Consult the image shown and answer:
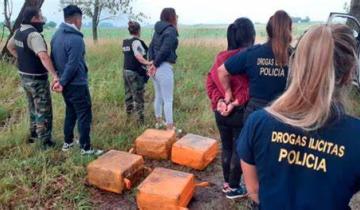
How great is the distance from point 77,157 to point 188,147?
1.14 meters

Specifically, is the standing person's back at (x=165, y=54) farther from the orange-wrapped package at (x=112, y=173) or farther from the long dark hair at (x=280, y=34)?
the long dark hair at (x=280, y=34)

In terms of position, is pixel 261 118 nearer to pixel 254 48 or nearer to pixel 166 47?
pixel 254 48

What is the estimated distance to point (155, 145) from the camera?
453cm

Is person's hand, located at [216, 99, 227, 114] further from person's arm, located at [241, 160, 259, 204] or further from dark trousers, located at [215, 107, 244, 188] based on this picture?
person's arm, located at [241, 160, 259, 204]

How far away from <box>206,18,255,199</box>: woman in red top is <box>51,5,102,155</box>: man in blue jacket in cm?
148

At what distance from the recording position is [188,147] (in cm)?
437

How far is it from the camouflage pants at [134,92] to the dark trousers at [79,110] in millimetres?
1134

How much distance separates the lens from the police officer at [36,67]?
168 inches


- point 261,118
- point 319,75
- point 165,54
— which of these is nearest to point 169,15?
point 165,54

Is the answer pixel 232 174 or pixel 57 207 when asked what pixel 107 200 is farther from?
pixel 232 174

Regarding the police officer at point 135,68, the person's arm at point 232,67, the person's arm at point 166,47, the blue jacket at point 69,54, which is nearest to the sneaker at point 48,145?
the blue jacket at point 69,54

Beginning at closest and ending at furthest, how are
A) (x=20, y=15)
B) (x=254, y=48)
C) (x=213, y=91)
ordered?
(x=254, y=48), (x=213, y=91), (x=20, y=15)

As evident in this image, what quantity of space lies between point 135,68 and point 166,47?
64 cm

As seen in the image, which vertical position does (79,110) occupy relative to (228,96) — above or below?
below
